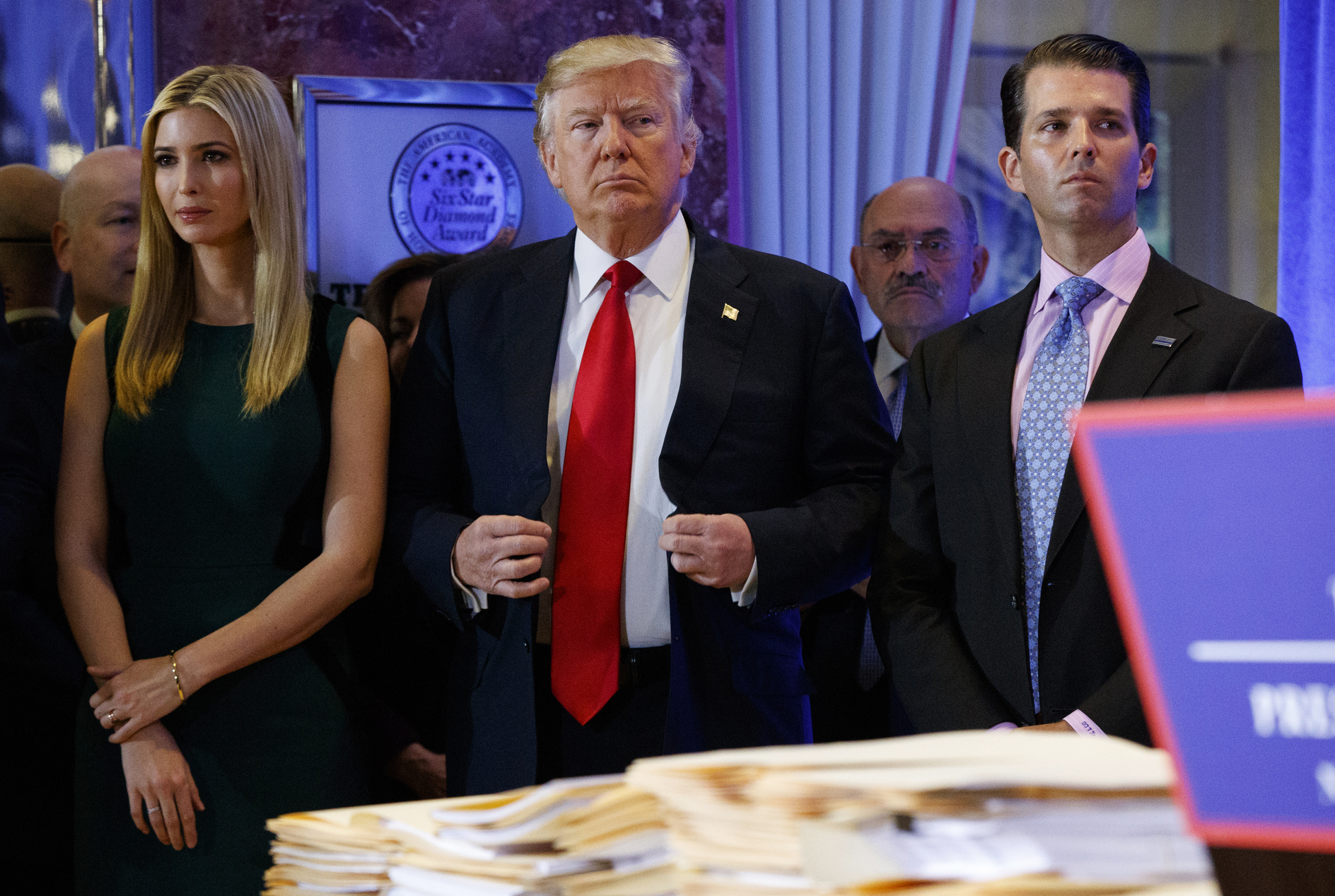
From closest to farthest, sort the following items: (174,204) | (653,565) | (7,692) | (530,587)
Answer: (530,587) < (653,565) < (174,204) < (7,692)

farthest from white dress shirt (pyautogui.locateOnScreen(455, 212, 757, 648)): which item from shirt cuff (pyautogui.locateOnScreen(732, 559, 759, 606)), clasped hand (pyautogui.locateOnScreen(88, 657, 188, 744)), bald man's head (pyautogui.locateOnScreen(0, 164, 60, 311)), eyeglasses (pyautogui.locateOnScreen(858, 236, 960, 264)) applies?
bald man's head (pyautogui.locateOnScreen(0, 164, 60, 311))

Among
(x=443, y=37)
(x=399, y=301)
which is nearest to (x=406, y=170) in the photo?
(x=443, y=37)

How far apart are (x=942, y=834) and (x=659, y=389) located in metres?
1.44

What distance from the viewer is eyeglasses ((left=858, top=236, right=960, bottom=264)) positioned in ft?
10.1

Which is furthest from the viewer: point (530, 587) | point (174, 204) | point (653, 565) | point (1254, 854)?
point (174, 204)

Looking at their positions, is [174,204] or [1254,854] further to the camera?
[174,204]

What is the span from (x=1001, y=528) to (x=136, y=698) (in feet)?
4.59

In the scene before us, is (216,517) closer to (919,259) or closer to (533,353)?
(533,353)

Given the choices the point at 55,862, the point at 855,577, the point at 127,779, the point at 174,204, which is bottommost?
the point at 55,862

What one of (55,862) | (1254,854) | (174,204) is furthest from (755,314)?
(55,862)

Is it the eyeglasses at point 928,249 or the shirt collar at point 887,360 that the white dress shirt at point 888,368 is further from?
the eyeglasses at point 928,249

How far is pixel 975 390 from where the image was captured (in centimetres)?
194

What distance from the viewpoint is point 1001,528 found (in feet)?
6.04

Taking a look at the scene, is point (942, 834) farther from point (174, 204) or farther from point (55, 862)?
point (55, 862)
